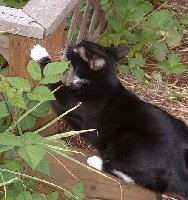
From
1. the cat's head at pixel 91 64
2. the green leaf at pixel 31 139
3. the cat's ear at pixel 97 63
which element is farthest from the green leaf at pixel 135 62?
the green leaf at pixel 31 139

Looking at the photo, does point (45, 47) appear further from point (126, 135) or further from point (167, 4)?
point (167, 4)

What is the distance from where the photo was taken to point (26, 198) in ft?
7.00

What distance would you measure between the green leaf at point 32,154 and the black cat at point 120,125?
0.80 meters

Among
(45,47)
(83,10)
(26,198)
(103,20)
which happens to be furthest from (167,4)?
(26,198)

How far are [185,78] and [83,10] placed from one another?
3.19 ft

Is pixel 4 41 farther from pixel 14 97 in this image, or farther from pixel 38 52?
pixel 14 97

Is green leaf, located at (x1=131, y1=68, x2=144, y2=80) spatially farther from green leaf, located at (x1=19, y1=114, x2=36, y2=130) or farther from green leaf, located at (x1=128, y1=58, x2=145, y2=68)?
green leaf, located at (x1=19, y1=114, x2=36, y2=130)

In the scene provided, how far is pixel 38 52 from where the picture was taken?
98.3 inches

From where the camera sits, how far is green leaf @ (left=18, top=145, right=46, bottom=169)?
1723 mm

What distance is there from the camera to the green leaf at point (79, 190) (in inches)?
94.5

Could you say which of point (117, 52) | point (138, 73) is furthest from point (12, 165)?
point (138, 73)

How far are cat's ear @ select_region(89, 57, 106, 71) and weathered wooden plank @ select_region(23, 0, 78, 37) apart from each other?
301 millimetres

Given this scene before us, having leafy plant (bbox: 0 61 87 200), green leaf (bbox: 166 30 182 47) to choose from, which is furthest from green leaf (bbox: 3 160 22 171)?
green leaf (bbox: 166 30 182 47)

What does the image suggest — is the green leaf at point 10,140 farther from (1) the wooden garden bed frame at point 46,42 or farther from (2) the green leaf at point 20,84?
(1) the wooden garden bed frame at point 46,42
